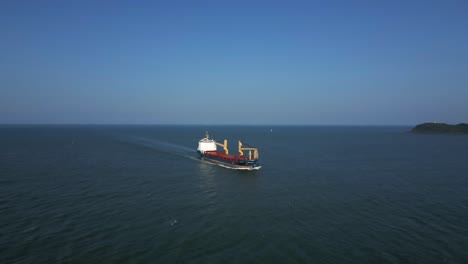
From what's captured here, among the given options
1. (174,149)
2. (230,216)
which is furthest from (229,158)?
(174,149)

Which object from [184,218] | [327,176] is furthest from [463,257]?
[327,176]

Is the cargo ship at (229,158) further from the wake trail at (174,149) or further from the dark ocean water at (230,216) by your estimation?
the dark ocean water at (230,216)

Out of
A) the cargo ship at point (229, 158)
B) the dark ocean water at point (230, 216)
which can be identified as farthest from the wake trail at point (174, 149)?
the dark ocean water at point (230, 216)

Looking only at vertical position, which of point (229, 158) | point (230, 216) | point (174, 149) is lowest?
point (230, 216)

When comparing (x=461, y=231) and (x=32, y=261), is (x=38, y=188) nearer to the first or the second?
(x=32, y=261)

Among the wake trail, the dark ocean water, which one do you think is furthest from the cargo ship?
the dark ocean water

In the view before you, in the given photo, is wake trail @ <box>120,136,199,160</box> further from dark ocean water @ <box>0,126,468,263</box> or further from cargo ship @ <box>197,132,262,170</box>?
dark ocean water @ <box>0,126,468,263</box>

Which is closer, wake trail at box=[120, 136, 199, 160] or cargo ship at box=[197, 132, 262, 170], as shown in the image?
cargo ship at box=[197, 132, 262, 170]

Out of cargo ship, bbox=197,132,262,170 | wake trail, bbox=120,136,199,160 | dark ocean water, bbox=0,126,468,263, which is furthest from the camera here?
wake trail, bbox=120,136,199,160

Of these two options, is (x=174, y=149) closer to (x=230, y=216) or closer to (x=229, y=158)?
(x=229, y=158)

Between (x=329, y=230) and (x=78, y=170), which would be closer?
(x=329, y=230)

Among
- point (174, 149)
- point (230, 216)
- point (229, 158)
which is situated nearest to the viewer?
point (230, 216)
